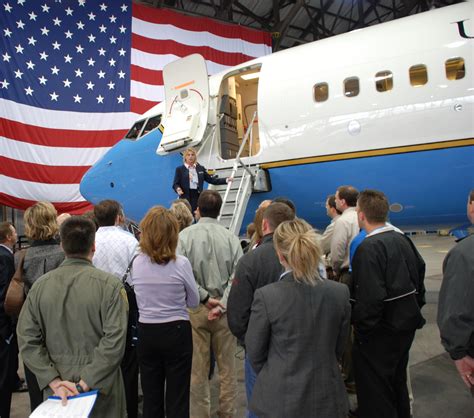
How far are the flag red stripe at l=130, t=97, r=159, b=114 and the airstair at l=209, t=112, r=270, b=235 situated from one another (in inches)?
341

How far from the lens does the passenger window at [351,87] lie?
6973 mm

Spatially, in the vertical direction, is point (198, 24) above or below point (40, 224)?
above

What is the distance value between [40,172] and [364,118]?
10.8m

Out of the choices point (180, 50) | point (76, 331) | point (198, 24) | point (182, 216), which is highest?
point (198, 24)

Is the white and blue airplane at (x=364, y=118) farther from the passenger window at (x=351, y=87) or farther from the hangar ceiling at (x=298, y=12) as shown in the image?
the hangar ceiling at (x=298, y=12)

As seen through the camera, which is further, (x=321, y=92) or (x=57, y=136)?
(x=57, y=136)

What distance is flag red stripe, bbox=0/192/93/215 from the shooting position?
13297 mm

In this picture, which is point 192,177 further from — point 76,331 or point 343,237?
point 76,331

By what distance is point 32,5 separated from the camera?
46.4 feet

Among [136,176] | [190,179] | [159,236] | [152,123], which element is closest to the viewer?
[159,236]

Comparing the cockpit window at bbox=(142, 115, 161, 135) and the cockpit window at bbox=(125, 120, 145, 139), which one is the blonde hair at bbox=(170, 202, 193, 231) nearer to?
the cockpit window at bbox=(142, 115, 161, 135)

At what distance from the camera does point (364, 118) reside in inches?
268

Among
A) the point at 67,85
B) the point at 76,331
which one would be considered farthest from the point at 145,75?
the point at 76,331

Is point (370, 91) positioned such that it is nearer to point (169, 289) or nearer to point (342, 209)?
point (342, 209)
